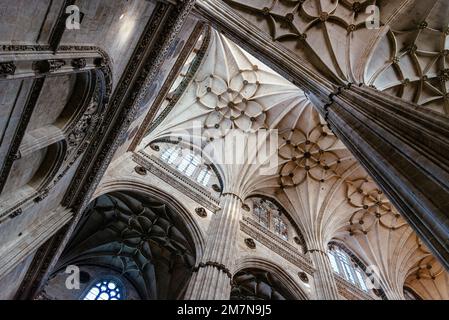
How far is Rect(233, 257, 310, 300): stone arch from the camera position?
1162cm

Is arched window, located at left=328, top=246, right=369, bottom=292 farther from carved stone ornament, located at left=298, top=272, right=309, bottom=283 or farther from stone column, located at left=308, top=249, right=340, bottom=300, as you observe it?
carved stone ornament, located at left=298, top=272, right=309, bottom=283

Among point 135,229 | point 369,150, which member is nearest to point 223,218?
point 135,229

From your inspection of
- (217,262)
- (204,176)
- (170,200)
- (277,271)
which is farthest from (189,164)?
(217,262)

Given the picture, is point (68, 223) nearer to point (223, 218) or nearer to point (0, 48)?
point (223, 218)

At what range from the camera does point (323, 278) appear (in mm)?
12617

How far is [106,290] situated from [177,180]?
21.6 feet

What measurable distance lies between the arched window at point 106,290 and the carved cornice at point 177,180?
19.8 feet

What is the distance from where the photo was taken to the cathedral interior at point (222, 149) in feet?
15.6

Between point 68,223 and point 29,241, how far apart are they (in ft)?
5.44

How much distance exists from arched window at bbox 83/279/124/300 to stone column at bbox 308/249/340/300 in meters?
8.50

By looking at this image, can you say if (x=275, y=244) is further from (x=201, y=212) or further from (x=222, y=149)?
(x=222, y=149)

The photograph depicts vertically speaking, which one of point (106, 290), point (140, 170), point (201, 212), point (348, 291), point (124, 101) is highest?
point (140, 170)

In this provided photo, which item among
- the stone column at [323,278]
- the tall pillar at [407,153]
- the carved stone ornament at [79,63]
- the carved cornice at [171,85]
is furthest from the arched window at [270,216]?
the carved stone ornament at [79,63]

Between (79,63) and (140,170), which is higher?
(140,170)
